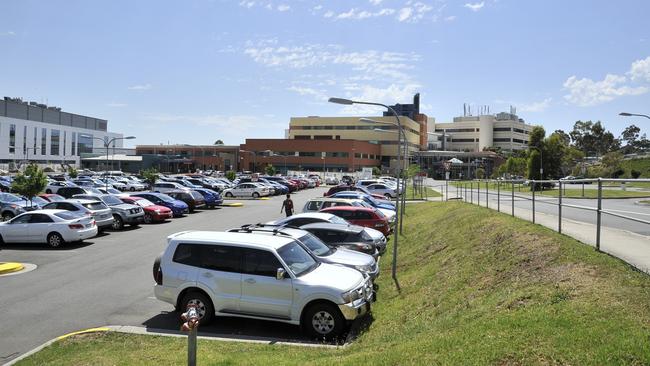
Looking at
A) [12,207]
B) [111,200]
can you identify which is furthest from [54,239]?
[12,207]

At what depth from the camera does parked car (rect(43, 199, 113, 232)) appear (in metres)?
22.2

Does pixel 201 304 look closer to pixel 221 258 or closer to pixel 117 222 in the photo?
pixel 221 258

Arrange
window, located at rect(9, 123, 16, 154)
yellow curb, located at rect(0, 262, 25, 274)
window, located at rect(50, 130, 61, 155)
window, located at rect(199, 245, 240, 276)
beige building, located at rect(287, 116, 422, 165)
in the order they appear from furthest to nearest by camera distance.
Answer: window, located at rect(50, 130, 61, 155) < window, located at rect(9, 123, 16, 154) < beige building, located at rect(287, 116, 422, 165) < yellow curb, located at rect(0, 262, 25, 274) < window, located at rect(199, 245, 240, 276)

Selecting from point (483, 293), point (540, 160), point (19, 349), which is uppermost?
point (540, 160)

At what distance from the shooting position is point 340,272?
9.94m

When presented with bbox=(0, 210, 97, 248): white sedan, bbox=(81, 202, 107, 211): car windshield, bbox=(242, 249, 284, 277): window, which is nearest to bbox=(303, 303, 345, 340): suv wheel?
bbox=(242, 249, 284, 277): window

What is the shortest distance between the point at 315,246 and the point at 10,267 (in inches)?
359

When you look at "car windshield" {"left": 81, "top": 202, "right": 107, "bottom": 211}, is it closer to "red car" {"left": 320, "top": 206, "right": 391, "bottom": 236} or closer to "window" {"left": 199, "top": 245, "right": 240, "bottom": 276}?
"red car" {"left": 320, "top": 206, "right": 391, "bottom": 236}

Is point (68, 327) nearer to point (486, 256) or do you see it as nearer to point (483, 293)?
point (483, 293)

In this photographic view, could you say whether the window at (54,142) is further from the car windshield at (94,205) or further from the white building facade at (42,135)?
the car windshield at (94,205)

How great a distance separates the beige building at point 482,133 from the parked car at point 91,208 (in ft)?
426

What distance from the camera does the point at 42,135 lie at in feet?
443

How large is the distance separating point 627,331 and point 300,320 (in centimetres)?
508

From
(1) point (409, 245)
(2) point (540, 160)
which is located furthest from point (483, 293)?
(2) point (540, 160)
